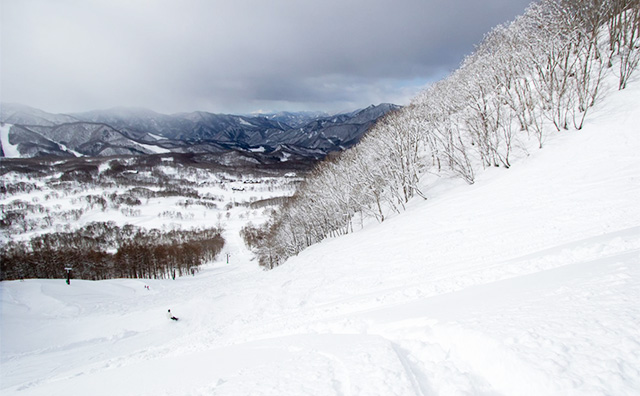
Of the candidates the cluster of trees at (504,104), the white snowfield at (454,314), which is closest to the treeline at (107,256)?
the white snowfield at (454,314)

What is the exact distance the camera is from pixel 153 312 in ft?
79.6

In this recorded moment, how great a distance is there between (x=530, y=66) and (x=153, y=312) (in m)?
38.7

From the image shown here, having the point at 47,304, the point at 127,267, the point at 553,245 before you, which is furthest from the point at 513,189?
the point at 127,267

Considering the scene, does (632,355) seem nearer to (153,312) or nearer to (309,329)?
(309,329)

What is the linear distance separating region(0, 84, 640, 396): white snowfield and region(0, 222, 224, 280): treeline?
68.6 metres

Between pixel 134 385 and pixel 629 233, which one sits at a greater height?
pixel 629 233

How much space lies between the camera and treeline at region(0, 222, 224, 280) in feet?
241

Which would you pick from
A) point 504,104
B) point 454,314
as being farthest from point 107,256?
point 454,314

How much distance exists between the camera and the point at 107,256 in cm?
8719

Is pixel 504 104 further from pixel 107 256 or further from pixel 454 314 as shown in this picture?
pixel 107 256

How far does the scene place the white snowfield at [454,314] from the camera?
360cm

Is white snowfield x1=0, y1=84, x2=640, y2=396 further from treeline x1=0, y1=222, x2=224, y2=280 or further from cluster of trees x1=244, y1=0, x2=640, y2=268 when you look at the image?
treeline x1=0, y1=222, x2=224, y2=280

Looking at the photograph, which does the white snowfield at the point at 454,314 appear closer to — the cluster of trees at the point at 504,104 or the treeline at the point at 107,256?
the cluster of trees at the point at 504,104

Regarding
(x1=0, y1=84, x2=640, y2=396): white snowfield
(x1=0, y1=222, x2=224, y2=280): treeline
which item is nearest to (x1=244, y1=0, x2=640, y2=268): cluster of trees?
(x1=0, y1=84, x2=640, y2=396): white snowfield
